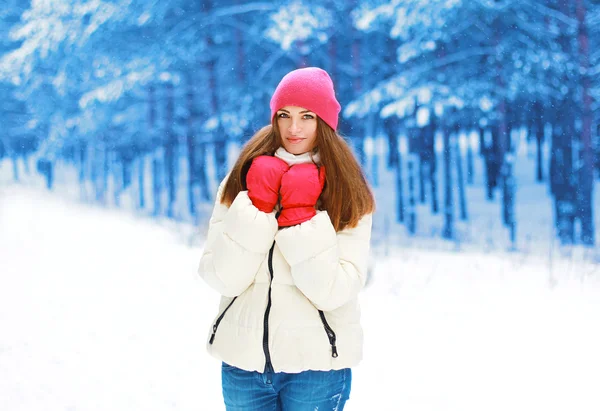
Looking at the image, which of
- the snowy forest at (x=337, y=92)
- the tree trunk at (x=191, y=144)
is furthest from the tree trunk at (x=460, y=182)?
the tree trunk at (x=191, y=144)

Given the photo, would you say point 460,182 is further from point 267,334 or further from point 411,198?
point 267,334

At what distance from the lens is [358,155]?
3.16 metres

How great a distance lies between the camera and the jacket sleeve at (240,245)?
3.78ft

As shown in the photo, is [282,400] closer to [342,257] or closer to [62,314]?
[342,257]

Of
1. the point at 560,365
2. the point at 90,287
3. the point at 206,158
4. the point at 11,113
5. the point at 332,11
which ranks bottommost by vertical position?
the point at 560,365

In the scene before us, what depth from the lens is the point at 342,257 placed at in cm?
122

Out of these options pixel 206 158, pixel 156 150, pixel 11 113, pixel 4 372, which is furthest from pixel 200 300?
pixel 11 113

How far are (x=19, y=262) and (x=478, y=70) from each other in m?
3.85

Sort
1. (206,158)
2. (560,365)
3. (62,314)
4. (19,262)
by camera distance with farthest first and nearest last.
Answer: (206,158), (19,262), (62,314), (560,365)

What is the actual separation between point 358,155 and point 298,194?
2.03m

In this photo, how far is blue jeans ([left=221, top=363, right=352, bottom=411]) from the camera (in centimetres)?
121

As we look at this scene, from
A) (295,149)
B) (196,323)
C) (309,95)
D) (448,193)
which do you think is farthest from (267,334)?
(448,193)

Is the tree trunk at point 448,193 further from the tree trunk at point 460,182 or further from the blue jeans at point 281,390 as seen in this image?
the blue jeans at point 281,390

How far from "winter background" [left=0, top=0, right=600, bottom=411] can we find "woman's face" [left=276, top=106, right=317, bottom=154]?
5.96 feet
